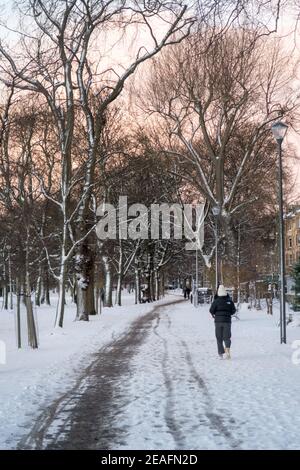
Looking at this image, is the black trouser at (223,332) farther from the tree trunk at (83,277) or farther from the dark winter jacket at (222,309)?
the tree trunk at (83,277)

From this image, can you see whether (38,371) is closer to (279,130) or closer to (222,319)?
(222,319)

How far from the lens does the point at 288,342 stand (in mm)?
17047

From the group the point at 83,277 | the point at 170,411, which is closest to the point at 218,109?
the point at 83,277

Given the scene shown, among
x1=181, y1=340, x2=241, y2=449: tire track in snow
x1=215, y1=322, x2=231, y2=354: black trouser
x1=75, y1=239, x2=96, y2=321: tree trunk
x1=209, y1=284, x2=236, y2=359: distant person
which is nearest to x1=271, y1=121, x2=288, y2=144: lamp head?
x1=209, y1=284, x2=236, y2=359: distant person

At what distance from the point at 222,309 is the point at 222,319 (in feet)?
0.79

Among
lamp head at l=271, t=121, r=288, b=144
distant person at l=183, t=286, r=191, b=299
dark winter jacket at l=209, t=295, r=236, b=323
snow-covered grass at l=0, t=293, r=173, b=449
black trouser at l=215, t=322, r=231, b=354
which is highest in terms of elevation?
lamp head at l=271, t=121, r=288, b=144

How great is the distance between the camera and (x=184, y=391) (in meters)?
9.58

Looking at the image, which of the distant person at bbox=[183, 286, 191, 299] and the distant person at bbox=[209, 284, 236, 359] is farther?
the distant person at bbox=[183, 286, 191, 299]

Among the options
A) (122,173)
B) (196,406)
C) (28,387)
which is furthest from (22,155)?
(196,406)

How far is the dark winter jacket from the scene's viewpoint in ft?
45.4

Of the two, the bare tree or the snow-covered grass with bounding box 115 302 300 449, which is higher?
the bare tree

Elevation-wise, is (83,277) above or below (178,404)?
above

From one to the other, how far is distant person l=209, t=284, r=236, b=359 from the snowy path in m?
0.37

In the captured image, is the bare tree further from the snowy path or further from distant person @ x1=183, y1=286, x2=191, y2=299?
distant person @ x1=183, y1=286, x2=191, y2=299
